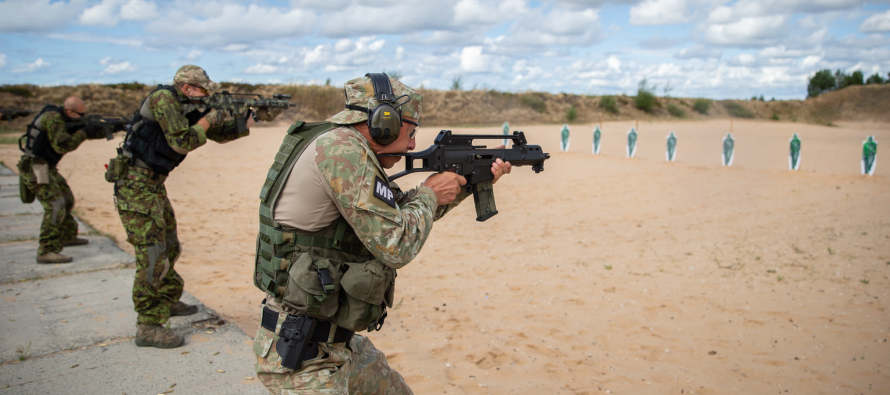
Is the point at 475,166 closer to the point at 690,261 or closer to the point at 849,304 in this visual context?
the point at 849,304

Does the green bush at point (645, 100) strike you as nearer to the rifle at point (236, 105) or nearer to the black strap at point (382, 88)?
the rifle at point (236, 105)

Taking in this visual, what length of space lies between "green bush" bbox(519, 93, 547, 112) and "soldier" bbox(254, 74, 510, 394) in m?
37.5

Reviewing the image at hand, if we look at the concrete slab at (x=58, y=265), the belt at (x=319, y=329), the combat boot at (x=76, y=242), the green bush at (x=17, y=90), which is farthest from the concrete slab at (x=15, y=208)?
the green bush at (x=17, y=90)

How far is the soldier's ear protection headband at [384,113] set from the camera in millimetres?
2041

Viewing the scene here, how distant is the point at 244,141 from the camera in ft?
69.9

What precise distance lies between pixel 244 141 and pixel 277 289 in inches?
810

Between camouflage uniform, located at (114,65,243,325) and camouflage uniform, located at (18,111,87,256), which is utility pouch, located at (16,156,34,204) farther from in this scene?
camouflage uniform, located at (114,65,243,325)

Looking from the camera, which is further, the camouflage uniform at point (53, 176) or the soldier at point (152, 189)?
the camouflage uniform at point (53, 176)

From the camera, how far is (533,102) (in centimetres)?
3903

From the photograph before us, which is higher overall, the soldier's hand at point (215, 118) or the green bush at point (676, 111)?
the green bush at point (676, 111)

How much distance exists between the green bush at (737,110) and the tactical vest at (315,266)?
46.3 metres

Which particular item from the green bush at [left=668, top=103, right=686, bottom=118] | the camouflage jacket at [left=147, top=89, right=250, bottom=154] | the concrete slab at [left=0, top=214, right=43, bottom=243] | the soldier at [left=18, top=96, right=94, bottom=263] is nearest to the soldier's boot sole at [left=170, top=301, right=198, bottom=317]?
the camouflage jacket at [left=147, top=89, right=250, bottom=154]

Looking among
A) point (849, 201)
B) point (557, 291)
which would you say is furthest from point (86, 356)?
point (849, 201)

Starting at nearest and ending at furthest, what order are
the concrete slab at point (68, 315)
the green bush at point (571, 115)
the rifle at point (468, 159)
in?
the rifle at point (468, 159) → the concrete slab at point (68, 315) → the green bush at point (571, 115)
